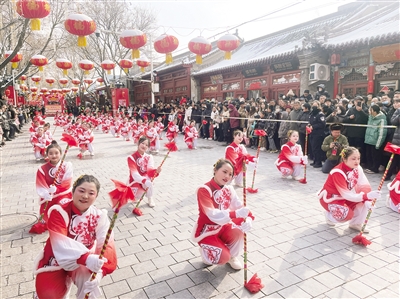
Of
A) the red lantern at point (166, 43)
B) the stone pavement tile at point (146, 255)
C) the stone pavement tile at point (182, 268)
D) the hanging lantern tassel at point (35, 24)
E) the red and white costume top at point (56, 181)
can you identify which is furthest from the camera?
the red lantern at point (166, 43)

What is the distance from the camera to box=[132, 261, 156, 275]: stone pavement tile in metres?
3.43

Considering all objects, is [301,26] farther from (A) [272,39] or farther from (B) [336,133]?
(B) [336,133]

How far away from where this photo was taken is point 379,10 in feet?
39.8

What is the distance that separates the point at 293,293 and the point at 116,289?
1823mm

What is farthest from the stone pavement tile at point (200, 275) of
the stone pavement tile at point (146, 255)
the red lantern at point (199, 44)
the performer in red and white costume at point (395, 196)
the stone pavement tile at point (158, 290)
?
the red lantern at point (199, 44)

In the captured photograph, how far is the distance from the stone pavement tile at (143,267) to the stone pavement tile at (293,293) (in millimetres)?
1475

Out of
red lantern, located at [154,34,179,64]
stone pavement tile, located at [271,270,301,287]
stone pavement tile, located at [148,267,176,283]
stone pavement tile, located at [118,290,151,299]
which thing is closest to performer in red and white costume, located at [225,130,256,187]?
stone pavement tile, located at [271,270,301,287]

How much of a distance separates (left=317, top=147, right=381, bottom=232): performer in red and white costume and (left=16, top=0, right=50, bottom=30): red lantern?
27.5 feet

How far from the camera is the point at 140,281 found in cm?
323

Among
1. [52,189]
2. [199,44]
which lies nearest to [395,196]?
[52,189]

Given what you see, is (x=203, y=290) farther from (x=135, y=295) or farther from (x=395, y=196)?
(x=395, y=196)

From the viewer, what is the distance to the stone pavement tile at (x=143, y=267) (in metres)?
3.43

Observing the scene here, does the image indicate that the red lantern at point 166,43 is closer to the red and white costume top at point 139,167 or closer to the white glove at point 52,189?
the red and white costume top at point 139,167

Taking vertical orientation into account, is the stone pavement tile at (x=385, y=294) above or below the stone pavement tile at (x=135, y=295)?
below
